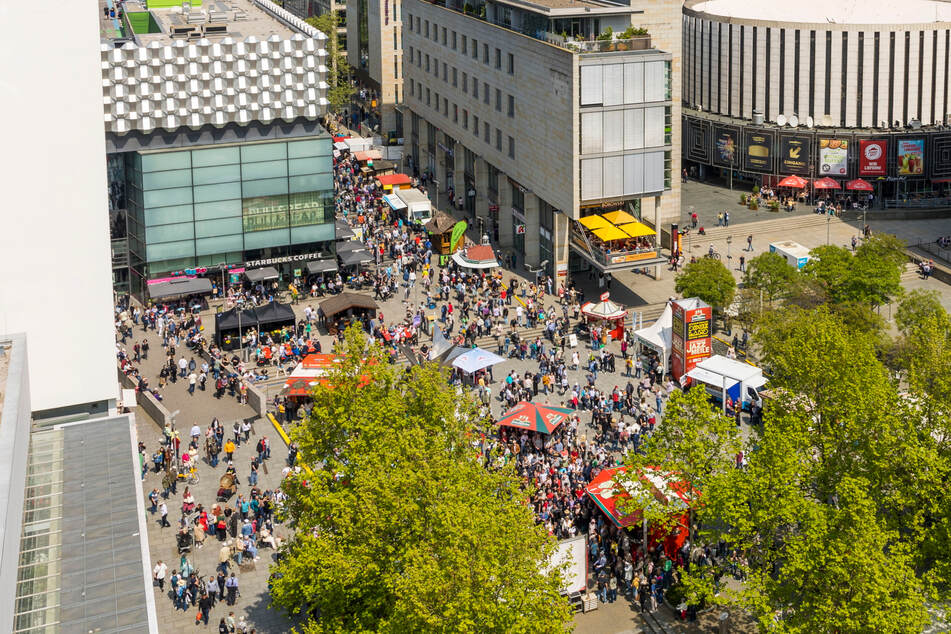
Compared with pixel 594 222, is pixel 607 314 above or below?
below

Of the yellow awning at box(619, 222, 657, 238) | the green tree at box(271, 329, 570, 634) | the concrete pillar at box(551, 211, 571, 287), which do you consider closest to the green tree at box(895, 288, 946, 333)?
the yellow awning at box(619, 222, 657, 238)

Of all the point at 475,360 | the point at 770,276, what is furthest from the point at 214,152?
the point at 770,276

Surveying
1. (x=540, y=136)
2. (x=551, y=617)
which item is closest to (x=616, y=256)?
(x=540, y=136)

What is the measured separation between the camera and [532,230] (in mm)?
88312

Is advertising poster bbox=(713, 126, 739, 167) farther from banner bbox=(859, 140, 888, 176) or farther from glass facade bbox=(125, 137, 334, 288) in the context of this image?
glass facade bbox=(125, 137, 334, 288)

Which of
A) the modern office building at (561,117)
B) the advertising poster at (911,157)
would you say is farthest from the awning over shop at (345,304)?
the advertising poster at (911,157)

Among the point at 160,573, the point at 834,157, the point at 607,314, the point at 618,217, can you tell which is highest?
the point at 834,157

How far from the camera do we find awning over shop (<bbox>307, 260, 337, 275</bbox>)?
8331cm

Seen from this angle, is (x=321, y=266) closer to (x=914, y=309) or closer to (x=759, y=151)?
(x=914, y=309)

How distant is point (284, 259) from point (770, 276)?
32.7m

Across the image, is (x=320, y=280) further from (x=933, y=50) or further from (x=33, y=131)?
(x=933, y=50)

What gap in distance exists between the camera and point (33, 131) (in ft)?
157

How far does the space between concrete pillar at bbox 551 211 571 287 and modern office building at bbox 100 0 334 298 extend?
616 inches

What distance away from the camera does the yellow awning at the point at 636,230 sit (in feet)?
259
